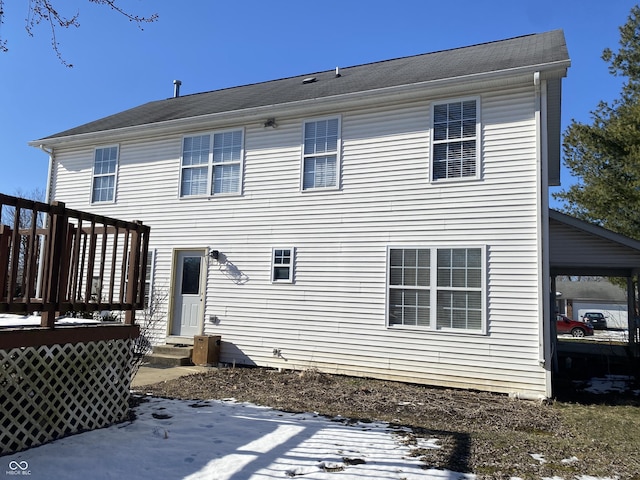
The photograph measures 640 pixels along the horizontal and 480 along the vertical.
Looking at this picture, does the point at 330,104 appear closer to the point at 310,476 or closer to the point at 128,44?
the point at 128,44

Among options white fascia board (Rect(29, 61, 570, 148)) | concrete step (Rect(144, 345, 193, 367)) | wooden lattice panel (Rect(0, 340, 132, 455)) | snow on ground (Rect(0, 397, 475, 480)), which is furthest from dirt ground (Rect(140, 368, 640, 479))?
white fascia board (Rect(29, 61, 570, 148))

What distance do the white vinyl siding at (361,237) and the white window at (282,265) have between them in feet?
0.35

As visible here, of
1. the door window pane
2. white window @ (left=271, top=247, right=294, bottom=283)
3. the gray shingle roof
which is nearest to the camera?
the gray shingle roof

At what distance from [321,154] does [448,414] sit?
17.6 ft

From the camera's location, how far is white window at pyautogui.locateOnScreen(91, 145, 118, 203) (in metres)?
11.7

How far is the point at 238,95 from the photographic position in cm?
1241

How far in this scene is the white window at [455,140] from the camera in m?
8.12

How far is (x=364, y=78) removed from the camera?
34.0ft

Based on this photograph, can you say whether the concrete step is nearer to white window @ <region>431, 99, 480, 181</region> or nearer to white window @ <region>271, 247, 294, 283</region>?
white window @ <region>271, 247, 294, 283</region>

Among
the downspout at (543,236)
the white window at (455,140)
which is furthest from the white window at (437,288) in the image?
the white window at (455,140)

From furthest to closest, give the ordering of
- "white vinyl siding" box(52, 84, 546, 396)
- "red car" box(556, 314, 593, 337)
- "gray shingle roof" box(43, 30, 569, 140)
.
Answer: "red car" box(556, 314, 593, 337) → "gray shingle roof" box(43, 30, 569, 140) → "white vinyl siding" box(52, 84, 546, 396)

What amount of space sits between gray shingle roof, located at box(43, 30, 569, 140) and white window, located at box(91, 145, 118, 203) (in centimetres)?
61

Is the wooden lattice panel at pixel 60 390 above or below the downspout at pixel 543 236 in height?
below

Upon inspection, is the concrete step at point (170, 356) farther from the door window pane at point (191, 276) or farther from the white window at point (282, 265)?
the white window at point (282, 265)
